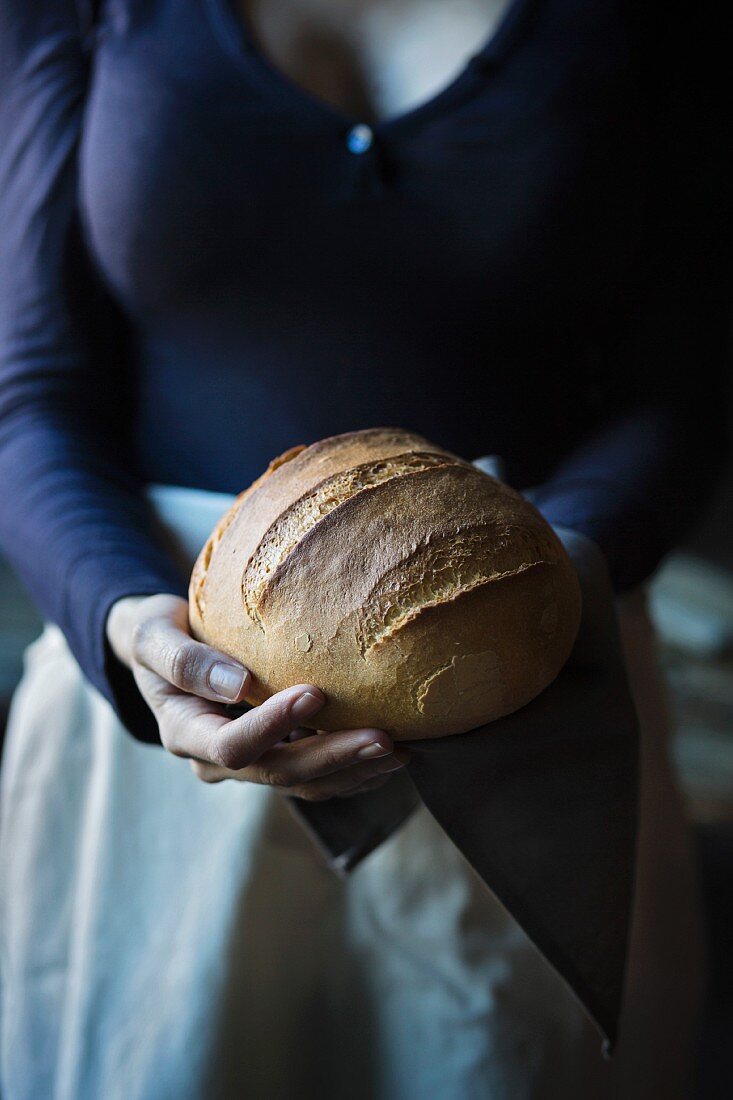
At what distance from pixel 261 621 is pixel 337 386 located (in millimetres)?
368

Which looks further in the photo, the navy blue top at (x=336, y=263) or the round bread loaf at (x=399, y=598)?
the navy blue top at (x=336, y=263)

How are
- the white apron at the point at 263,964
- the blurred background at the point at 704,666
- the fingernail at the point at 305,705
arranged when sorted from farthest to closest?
the blurred background at the point at 704,666
the white apron at the point at 263,964
the fingernail at the point at 305,705

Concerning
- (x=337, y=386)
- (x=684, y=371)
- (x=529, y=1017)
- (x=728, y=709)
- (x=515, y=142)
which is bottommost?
(x=728, y=709)

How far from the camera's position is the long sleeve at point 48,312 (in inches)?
31.8

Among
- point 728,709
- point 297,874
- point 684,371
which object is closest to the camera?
point 297,874

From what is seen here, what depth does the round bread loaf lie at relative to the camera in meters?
0.52

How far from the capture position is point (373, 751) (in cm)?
53

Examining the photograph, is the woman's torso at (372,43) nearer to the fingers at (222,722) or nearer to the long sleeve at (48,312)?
the long sleeve at (48,312)

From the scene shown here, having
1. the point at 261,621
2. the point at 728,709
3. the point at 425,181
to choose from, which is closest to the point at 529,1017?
the point at 261,621

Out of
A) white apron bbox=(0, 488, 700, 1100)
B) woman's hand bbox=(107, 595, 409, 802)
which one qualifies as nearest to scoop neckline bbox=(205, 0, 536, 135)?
white apron bbox=(0, 488, 700, 1100)

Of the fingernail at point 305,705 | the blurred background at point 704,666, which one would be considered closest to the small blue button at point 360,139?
the fingernail at point 305,705

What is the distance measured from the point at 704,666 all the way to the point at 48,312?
165 cm

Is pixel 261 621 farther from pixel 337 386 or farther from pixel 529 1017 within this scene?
pixel 529 1017

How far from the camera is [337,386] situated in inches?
33.6
